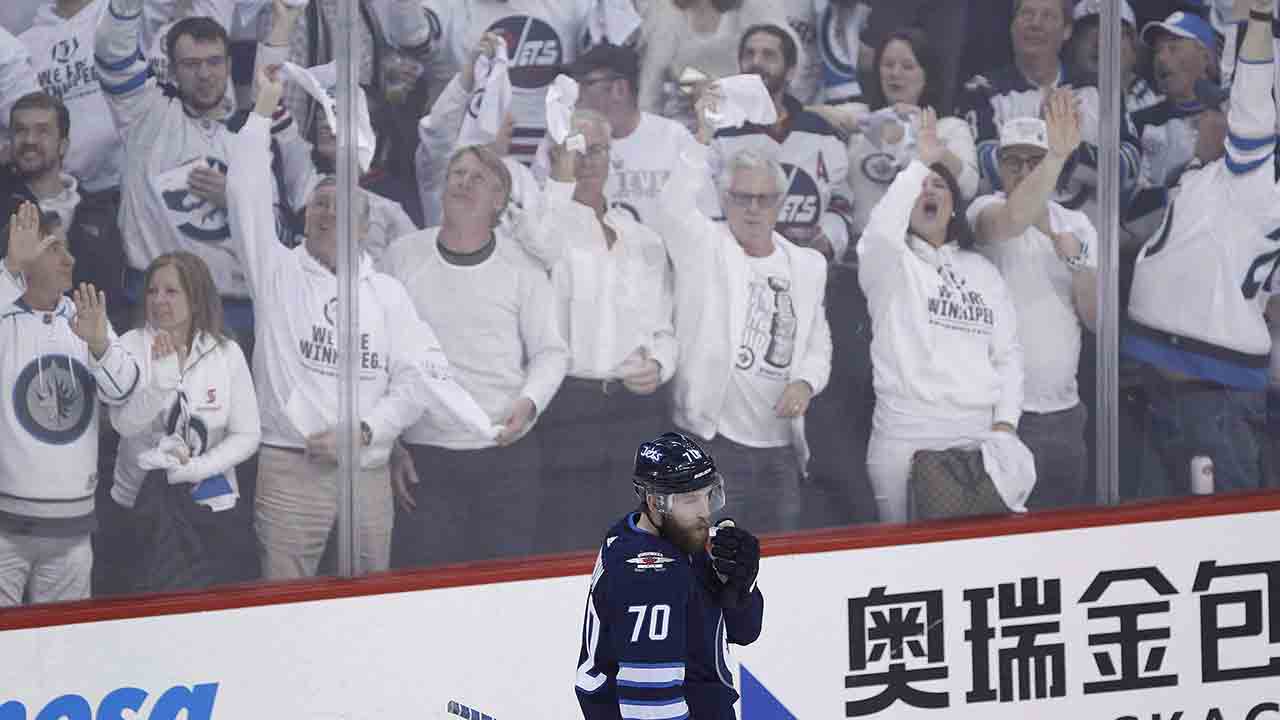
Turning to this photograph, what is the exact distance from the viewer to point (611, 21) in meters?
4.46

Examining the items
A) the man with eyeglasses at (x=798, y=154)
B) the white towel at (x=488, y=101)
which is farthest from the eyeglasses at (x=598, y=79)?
the man with eyeglasses at (x=798, y=154)

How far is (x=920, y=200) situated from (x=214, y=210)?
1803 millimetres

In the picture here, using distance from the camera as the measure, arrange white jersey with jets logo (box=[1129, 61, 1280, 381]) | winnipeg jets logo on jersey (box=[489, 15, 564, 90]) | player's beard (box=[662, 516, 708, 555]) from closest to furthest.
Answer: player's beard (box=[662, 516, 708, 555]) → winnipeg jets logo on jersey (box=[489, 15, 564, 90]) → white jersey with jets logo (box=[1129, 61, 1280, 381])

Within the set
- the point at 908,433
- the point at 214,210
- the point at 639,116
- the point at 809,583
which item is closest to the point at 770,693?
the point at 809,583

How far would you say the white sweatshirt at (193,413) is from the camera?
4.14m

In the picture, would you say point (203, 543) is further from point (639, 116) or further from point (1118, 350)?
point (1118, 350)

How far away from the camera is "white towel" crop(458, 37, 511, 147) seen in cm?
436

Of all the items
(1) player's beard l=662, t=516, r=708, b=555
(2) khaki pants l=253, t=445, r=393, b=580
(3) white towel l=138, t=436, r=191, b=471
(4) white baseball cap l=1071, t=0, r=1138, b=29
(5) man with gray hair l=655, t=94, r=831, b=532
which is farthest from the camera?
(4) white baseball cap l=1071, t=0, r=1138, b=29

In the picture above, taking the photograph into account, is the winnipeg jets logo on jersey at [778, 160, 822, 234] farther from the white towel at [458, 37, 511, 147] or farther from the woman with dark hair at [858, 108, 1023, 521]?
the white towel at [458, 37, 511, 147]

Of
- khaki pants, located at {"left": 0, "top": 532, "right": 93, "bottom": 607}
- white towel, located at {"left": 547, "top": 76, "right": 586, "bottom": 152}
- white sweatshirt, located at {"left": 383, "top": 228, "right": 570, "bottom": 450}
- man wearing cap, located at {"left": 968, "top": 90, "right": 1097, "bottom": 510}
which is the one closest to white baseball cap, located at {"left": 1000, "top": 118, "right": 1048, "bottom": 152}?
man wearing cap, located at {"left": 968, "top": 90, "right": 1097, "bottom": 510}

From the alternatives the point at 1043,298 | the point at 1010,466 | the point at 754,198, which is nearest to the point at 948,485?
the point at 1010,466

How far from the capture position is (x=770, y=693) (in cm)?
459

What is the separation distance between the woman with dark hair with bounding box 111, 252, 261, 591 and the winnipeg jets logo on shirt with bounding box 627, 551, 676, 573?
1.56 metres

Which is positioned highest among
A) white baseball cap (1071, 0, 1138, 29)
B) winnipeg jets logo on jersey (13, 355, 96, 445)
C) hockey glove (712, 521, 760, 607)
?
white baseball cap (1071, 0, 1138, 29)
